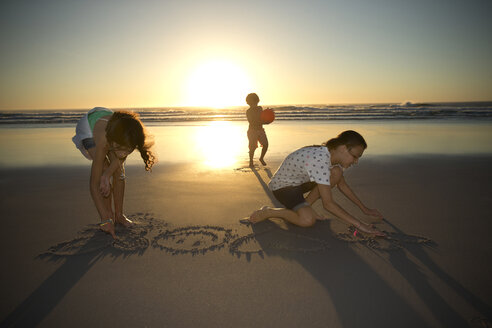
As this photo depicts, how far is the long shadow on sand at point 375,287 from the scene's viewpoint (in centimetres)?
176

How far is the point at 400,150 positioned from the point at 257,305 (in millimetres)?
7281

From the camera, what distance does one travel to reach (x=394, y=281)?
2143 mm

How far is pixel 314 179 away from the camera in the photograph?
2781 mm

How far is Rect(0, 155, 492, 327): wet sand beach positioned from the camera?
1.82 m

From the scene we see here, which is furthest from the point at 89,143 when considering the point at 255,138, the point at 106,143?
the point at 255,138

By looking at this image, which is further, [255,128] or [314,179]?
[255,128]

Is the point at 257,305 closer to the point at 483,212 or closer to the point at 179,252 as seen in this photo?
the point at 179,252

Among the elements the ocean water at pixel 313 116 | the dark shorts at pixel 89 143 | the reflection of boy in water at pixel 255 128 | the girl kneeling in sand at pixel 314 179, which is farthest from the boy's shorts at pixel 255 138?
the ocean water at pixel 313 116

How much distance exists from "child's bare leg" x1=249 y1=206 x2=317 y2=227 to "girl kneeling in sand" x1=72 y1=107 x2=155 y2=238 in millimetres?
1339

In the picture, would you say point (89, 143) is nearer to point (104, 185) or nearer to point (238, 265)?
point (104, 185)

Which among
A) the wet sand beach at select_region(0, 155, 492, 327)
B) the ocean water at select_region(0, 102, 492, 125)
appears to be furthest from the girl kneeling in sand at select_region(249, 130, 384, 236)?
the ocean water at select_region(0, 102, 492, 125)

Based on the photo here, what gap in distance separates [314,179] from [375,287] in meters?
1.07

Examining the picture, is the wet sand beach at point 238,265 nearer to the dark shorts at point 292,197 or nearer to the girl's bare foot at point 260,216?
the girl's bare foot at point 260,216

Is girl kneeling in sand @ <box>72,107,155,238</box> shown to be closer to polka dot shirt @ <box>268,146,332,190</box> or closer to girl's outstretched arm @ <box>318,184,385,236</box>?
polka dot shirt @ <box>268,146,332,190</box>
